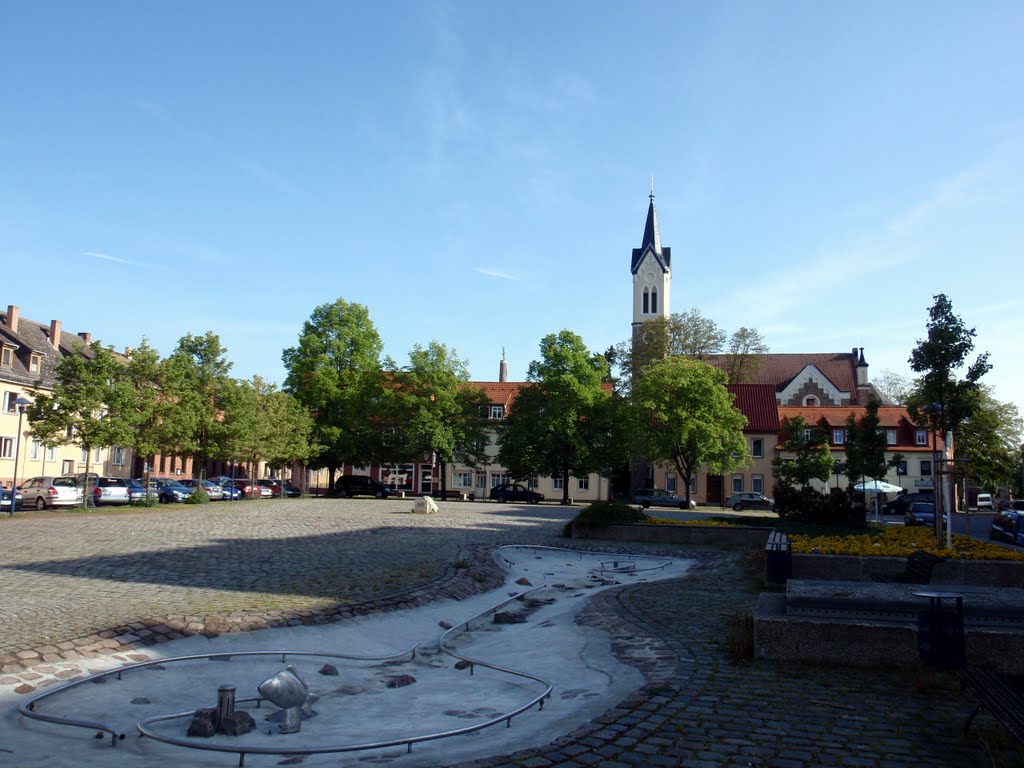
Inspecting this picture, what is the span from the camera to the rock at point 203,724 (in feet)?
21.8

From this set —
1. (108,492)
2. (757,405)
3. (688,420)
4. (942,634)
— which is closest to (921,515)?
(688,420)

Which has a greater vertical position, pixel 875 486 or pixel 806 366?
pixel 806 366

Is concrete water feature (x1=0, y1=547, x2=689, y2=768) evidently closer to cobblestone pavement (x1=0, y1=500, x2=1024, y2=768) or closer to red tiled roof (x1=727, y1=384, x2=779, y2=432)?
cobblestone pavement (x1=0, y1=500, x2=1024, y2=768)

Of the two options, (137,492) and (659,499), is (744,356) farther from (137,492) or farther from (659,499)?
(137,492)

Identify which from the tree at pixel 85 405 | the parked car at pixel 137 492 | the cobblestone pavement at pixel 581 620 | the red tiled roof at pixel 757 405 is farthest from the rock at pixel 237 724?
the red tiled roof at pixel 757 405

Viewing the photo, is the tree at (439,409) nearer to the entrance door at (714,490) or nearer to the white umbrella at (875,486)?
the entrance door at (714,490)

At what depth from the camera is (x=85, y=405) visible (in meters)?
32.2

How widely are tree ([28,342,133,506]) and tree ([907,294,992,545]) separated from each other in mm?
29591

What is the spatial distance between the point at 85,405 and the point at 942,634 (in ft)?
107

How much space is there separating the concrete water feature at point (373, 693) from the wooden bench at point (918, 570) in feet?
17.0

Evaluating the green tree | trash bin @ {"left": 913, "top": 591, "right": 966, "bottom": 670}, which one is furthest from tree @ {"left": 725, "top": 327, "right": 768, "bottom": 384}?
trash bin @ {"left": 913, "top": 591, "right": 966, "bottom": 670}

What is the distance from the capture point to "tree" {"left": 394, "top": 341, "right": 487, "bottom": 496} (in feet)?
180

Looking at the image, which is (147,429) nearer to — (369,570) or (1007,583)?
(369,570)

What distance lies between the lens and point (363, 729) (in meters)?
7.12
